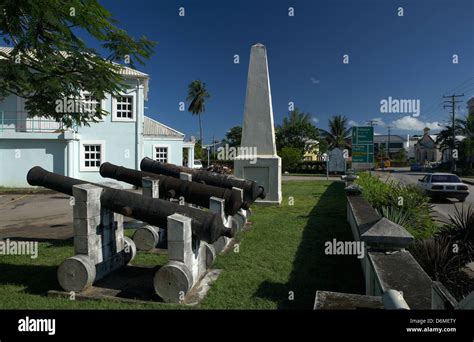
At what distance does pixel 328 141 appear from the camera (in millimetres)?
54375

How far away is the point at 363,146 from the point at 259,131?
4.76 meters

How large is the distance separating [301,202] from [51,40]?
37.7 feet

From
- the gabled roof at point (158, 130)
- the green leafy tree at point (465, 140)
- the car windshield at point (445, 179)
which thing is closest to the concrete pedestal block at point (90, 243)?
the car windshield at point (445, 179)

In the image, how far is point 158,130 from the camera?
A: 84.5 ft

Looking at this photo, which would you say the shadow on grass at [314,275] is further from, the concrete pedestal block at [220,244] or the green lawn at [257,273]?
the concrete pedestal block at [220,244]

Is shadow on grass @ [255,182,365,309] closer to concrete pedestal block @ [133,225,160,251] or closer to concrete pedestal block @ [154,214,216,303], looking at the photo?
concrete pedestal block @ [154,214,216,303]

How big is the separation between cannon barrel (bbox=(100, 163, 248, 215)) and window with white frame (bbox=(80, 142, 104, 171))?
13165 millimetres

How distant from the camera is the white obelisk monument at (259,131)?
14773 mm

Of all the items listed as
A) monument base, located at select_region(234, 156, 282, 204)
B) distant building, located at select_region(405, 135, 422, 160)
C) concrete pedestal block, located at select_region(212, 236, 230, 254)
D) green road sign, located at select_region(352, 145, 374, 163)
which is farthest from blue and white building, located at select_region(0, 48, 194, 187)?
distant building, located at select_region(405, 135, 422, 160)

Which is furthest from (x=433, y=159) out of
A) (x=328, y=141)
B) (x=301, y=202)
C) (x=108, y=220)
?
(x=108, y=220)

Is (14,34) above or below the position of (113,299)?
above

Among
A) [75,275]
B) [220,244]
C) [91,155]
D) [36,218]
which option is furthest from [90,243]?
[91,155]
